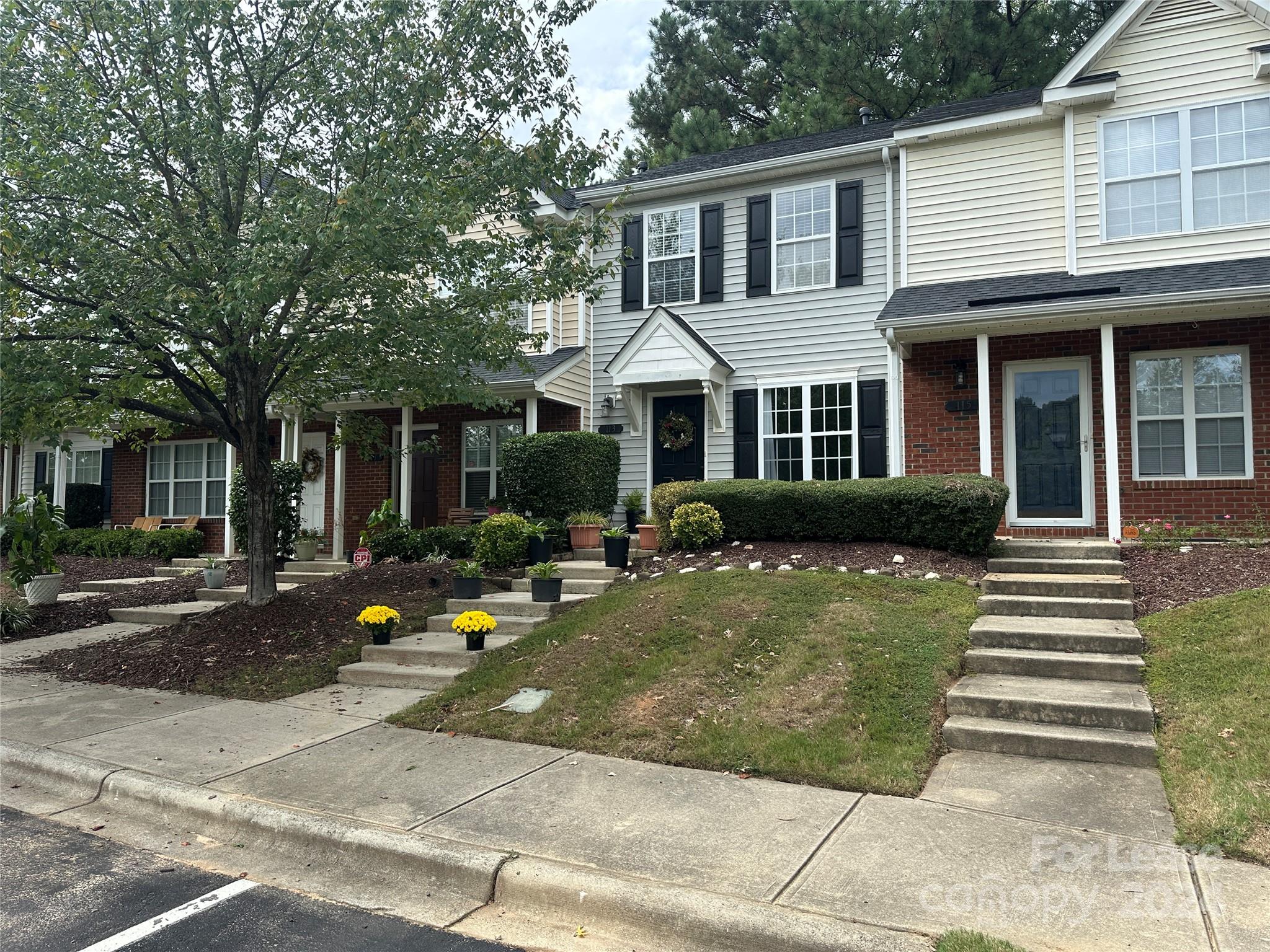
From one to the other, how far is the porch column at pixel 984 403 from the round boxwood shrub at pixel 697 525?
3.37 metres

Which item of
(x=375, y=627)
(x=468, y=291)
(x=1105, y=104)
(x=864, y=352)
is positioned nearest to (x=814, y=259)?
(x=864, y=352)

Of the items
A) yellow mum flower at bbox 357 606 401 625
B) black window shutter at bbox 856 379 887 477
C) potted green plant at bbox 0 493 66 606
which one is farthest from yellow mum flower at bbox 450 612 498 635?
potted green plant at bbox 0 493 66 606

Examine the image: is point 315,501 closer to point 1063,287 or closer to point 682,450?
point 682,450

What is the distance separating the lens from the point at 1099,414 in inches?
424

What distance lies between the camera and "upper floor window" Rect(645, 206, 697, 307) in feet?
46.1

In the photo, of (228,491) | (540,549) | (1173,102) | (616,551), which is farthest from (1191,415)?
(228,491)

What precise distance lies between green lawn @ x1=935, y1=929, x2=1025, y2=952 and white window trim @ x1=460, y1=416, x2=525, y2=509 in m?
12.4

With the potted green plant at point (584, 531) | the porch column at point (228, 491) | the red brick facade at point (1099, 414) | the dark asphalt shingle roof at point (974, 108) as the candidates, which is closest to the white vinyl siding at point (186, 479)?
the porch column at point (228, 491)

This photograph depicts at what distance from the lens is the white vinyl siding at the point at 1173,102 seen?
1046 centimetres

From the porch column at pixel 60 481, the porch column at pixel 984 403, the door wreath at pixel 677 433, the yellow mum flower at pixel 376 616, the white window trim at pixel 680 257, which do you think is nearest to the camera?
the yellow mum flower at pixel 376 616

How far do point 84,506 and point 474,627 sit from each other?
1636 cm

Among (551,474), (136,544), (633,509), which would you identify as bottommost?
(136,544)

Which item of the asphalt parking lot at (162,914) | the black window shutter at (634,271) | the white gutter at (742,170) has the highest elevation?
the white gutter at (742,170)

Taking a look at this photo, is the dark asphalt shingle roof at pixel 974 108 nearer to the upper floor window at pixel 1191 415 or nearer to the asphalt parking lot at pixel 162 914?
the upper floor window at pixel 1191 415
